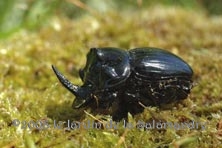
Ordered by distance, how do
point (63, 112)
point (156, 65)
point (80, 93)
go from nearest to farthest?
point (80, 93), point (156, 65), point (63, 112)

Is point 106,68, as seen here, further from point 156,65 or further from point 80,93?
point 156,65

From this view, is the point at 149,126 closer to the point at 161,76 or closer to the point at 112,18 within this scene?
the point at 161,76

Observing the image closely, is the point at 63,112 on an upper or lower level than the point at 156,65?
lower

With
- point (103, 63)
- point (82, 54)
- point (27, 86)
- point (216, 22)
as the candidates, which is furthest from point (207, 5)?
point (103, 63)

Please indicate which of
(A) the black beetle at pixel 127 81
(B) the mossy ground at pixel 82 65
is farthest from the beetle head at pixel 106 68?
(B) the mossy ground at pixel 82 65

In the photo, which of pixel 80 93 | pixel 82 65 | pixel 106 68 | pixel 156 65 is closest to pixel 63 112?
pixel 80 93

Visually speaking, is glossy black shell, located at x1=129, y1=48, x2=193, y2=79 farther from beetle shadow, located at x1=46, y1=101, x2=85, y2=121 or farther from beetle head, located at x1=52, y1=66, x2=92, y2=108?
beetle shadow, located at x1=46, y1=101, x2=85, y2=121

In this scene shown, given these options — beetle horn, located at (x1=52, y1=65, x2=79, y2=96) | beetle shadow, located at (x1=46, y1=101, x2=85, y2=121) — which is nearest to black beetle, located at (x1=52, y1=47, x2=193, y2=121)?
beetle horn, located at (x1=52, y1=65, x2=79, y2=96)
